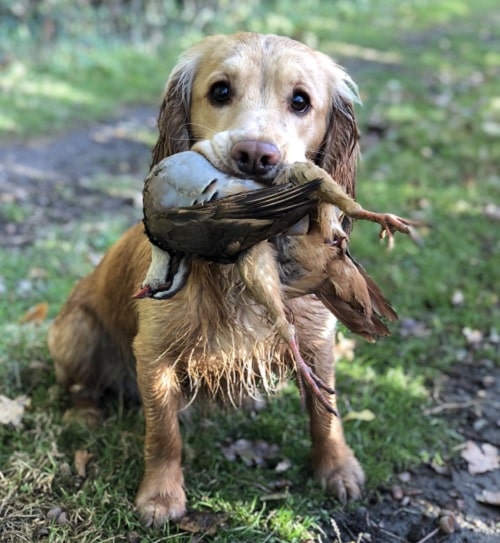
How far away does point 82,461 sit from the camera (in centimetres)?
312

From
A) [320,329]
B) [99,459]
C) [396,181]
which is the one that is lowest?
[99,459]

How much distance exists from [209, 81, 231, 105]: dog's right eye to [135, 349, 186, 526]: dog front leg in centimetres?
104

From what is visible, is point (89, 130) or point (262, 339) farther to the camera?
point (89, 130)

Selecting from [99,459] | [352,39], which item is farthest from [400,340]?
[352,39]

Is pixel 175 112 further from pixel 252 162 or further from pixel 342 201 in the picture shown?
pixel 342 201

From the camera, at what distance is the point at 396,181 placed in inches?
246

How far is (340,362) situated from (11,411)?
5.76 ft

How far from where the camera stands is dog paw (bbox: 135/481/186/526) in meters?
2.84

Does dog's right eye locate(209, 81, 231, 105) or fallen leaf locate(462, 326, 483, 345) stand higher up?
dog's right eye locate(209, 81, 231, 105)

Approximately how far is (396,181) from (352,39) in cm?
605

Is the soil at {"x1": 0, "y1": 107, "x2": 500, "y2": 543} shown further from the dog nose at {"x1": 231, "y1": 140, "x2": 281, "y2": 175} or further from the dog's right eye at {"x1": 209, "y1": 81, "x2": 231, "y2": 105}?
the dog's right eye at {"x1": 209, "y1": 81, "x2": 231, "y2": 105}

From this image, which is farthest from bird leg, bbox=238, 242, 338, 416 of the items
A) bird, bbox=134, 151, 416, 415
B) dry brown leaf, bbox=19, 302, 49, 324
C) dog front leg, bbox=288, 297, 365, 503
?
dry brown leaf, bbox=19, 302, 49, 324

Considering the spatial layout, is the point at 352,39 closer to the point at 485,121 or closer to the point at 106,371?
the point at 485,121

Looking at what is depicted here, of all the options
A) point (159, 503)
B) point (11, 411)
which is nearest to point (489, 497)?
point (159, 503)
